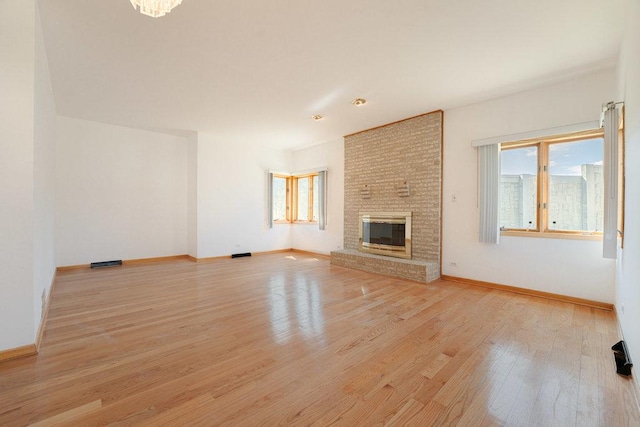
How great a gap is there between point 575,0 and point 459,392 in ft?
10.2

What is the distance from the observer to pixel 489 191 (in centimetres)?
405

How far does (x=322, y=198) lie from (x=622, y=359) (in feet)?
17.9

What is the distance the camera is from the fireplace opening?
5.04 m

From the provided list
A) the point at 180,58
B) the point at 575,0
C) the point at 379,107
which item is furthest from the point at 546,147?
the point at 180,58

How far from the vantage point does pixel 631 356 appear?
1.96m

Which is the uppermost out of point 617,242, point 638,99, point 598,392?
point 638,99

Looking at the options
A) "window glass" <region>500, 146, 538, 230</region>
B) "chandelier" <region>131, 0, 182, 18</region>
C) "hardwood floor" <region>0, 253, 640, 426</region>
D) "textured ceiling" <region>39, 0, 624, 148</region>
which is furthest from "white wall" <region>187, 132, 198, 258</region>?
"window glass" <region>500, 146, 538, 230</region>

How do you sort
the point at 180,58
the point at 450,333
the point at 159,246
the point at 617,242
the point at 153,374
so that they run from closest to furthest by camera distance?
the point at 153,374
the point at 450,333
the point at 617,242
the point at 180,58
the point at 159,246

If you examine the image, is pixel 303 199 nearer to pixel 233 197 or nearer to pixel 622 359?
pixel 233 197

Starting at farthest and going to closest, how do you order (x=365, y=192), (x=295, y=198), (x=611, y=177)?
(x=295, y=198)
(x=365, y=192)
(x=611, y=177)

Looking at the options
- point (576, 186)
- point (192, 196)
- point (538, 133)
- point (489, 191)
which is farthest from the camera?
point (192, 196)

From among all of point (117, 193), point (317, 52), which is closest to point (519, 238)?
point (317, 52)

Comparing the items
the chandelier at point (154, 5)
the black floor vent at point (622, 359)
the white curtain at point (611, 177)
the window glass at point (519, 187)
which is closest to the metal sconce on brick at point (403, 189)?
the window glass at point (519, 187)

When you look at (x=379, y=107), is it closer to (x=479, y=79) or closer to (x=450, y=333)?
(x=479, y=79)
